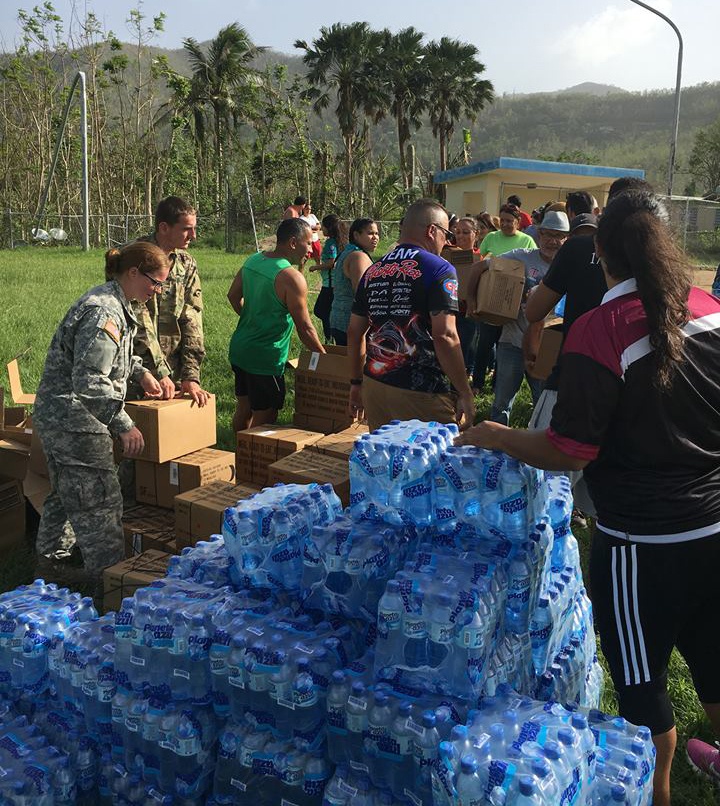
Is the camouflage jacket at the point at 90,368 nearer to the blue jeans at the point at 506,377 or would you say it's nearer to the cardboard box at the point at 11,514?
the cardboard box at the point at 11,514

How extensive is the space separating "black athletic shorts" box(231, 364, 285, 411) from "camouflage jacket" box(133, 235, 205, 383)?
0.38m

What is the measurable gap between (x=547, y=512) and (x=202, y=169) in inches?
1624

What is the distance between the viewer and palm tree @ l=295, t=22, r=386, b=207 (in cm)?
4388

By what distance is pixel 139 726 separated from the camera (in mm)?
2238

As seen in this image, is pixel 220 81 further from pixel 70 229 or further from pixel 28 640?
pixel 28 640

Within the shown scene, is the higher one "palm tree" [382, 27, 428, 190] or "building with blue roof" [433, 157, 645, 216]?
"palm tree" [382, 27, 428, 190]

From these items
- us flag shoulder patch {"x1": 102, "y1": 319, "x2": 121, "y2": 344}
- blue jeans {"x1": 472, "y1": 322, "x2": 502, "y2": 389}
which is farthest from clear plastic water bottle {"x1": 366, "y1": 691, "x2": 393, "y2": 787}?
blue jeans {"x1": 472, "y1": 322, "x2": 502, "y2": 389}

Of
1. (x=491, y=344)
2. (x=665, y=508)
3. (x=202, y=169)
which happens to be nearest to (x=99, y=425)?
(x=665, y=508)

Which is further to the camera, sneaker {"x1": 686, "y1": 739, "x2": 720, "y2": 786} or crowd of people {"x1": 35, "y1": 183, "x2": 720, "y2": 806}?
sneaker {"x1": 686, "y1": 739, "x2": 720, "y2": 786}

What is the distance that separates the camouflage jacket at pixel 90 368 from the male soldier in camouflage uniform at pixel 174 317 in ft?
2.94

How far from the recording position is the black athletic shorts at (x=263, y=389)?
5340mm

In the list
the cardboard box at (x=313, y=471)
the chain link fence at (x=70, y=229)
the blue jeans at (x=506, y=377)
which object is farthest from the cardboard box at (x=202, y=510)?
the chain link fence at (x=70, y=229)

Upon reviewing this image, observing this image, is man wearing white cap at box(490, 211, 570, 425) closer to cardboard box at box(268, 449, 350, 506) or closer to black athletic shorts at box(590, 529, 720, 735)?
cardboard box at box(268, 449, 350, 506)

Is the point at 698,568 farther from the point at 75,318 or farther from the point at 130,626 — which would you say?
the point at 75,318
